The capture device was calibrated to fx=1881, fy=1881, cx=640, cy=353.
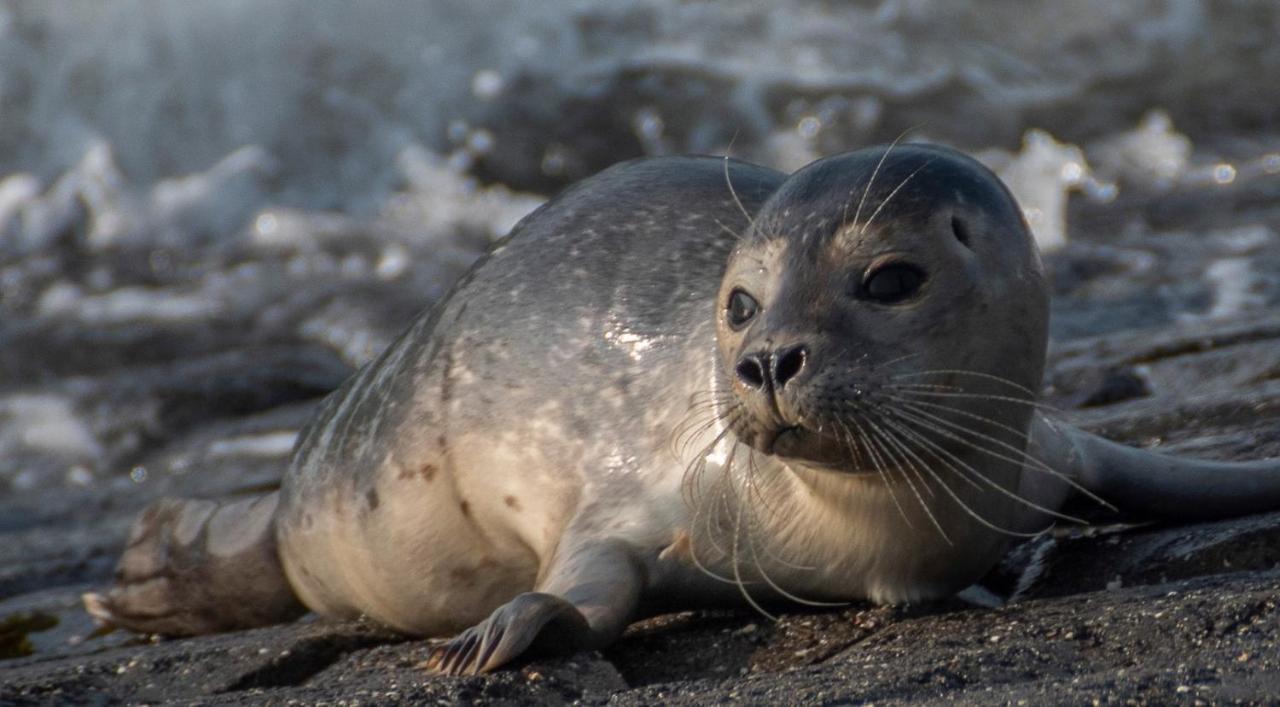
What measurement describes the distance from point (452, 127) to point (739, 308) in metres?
10.7

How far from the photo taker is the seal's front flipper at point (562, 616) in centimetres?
318

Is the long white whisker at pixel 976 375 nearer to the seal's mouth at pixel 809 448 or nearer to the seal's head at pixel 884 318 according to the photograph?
the seal's head at pixel 884 318

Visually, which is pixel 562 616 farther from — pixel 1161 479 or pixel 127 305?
pixel 127 305

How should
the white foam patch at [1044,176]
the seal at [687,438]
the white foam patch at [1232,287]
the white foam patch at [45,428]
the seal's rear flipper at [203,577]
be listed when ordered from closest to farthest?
the seal at [687,438] < the seal's rear flipper at [203,577] < the white foam patch at [1232,287] < the white foam patch at [45,428] < the white foam patch at [1044,176]

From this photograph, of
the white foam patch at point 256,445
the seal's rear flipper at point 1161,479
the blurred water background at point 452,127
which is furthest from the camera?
the blurred water background at point 452,127

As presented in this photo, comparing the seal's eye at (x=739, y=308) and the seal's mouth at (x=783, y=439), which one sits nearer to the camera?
the seal's mouth at (x=783, y=439)

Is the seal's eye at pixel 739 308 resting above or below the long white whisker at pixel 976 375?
above

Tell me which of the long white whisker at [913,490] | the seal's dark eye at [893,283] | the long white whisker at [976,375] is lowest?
the long white whisker at [913,490]

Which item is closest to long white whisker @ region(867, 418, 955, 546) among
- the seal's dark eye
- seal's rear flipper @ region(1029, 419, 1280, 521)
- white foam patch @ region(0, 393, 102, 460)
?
the seal's dark eye

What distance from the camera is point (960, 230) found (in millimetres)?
3346

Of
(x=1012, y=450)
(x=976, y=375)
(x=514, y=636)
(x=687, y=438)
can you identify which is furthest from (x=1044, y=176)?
(x=514, y=636)

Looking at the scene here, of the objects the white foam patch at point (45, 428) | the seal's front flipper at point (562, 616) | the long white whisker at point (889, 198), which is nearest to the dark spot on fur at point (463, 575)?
the seal's front flipper at point (562, 616)

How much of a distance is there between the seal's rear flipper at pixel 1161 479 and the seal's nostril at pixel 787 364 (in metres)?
0.89

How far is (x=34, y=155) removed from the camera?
1354 cm
